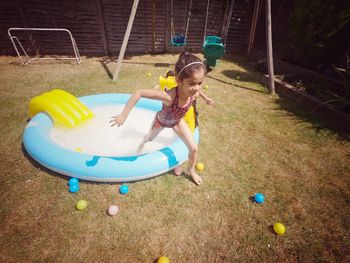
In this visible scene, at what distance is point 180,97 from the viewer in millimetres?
2699

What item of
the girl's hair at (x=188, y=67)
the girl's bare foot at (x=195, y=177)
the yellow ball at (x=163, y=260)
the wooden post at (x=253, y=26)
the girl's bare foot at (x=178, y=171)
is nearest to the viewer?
the yellow ball at (x=163, y=260)

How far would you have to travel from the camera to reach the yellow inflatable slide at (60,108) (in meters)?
3.89

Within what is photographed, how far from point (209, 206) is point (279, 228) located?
89cm

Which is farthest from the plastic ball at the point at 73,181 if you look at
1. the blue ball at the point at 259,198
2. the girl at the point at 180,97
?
the blue ball at the point at 259,198

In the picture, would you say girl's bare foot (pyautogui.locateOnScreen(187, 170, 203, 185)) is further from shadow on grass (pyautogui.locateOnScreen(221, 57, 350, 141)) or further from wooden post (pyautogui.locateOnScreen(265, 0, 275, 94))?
wooden post (pyautogui.locateOnScreen(265, 0, 275, 94))

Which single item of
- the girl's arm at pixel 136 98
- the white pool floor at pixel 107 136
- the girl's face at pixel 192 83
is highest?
the girl's face at pixel 192 83

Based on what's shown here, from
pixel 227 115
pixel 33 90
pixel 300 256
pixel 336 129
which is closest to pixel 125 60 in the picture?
pixel 33 90

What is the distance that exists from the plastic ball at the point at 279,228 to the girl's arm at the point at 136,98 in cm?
209

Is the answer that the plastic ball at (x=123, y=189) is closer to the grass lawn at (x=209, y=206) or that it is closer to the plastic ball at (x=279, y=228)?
the grass lawn at (x=209, y=206)

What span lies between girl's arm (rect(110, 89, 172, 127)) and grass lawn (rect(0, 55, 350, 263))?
3.82 ft

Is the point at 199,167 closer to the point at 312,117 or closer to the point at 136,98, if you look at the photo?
the point at 136,98

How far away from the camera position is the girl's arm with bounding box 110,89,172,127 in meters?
2.36

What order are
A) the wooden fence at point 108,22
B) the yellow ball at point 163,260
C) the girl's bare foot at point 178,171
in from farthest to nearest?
1. the wooden fence at point 108,22
2. the girl's bare foot at point 178,171
3. the yellow ball at point 163,260

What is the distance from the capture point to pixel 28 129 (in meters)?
3.44
